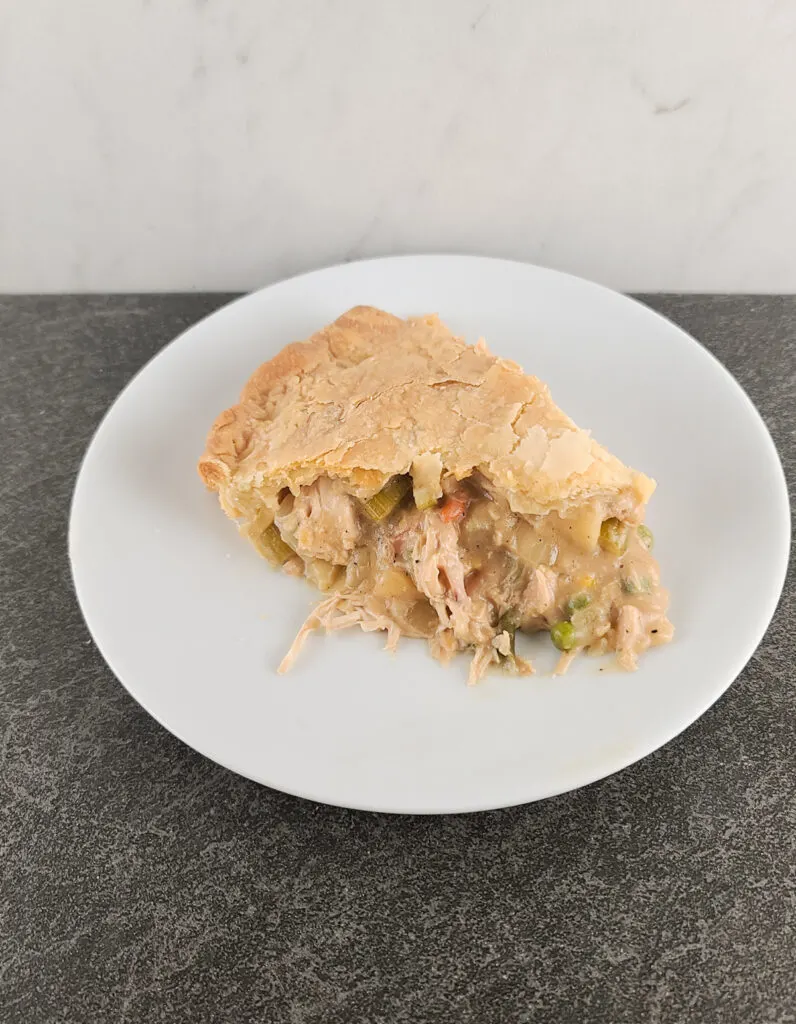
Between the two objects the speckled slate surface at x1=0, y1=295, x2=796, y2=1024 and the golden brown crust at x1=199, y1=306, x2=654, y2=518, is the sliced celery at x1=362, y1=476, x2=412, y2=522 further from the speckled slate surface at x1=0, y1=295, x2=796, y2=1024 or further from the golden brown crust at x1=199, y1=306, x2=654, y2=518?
the speckled slate surface at x1=0, y1=295, x2=796, y2=1024

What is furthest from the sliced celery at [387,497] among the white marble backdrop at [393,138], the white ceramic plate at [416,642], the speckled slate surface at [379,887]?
the white marble backdrop at [393,138]

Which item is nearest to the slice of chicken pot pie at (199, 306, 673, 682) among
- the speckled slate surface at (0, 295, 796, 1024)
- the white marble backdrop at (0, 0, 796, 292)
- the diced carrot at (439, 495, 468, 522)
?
the diced carrot at (439, 495, 468, 522)

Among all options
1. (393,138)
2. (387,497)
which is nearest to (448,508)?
(387,497)

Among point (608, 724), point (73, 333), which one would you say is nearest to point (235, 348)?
point (73, 333)

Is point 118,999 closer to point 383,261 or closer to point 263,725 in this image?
point 263,725

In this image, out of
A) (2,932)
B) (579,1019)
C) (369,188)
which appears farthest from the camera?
(369,188)

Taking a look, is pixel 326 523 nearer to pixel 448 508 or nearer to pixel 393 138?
pixel 448 508
